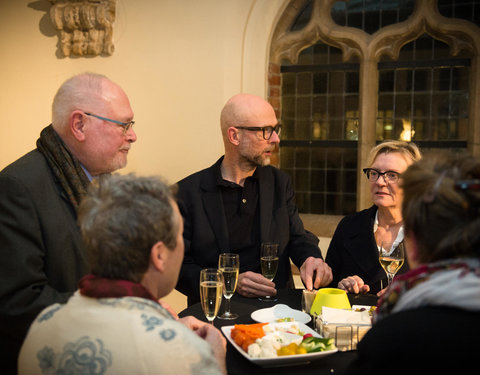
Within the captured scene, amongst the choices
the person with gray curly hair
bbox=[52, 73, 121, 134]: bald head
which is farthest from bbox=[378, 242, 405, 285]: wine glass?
bbox=[52, 73, 121, 134]: bald head

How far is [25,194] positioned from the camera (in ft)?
6.09

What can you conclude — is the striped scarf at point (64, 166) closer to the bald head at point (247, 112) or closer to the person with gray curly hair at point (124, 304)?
the person with gray curly hair at point (124, 304)

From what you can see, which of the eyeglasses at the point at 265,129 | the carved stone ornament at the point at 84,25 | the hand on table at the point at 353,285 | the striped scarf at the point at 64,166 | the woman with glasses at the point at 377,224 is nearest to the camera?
the striped scarf at the point at 64,166

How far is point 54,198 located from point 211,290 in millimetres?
713

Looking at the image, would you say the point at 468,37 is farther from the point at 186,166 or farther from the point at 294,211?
the point at 186,166

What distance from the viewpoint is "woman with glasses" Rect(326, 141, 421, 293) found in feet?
8.48

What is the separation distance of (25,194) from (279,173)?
5.22ft

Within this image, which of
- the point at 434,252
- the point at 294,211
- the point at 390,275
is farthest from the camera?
the point at 294,211

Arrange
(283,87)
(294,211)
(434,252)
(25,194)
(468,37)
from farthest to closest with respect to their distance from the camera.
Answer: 1. (283,87)
2. (468,37)
3. (294,211)
4. (25,194)
5. (434,252)

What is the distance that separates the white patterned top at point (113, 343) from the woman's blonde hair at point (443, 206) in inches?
21.7

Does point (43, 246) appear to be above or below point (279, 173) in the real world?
below

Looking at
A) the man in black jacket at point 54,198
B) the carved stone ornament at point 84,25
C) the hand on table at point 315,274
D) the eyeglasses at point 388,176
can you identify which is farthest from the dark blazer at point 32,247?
the carved stone ornament at point 84,25

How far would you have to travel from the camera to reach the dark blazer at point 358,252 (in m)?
2.60

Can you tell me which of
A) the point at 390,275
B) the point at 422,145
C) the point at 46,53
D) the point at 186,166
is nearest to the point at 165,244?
the point at 390,275
